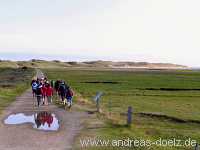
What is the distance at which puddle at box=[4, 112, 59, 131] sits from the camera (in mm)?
21312

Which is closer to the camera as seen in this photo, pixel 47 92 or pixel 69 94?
pixel 69 94

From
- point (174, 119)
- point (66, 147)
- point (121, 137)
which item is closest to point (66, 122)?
point (121, 137)

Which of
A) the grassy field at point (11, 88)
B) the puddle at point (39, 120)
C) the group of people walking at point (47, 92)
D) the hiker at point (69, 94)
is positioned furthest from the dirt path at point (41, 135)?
the grassy field at point (11, 88)

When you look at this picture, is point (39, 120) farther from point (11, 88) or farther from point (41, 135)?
point (11, 88)

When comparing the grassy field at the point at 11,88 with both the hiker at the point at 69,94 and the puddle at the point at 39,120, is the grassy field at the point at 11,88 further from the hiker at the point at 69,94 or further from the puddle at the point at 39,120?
the hiker at the point at 69,94

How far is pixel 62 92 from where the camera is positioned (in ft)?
97.8

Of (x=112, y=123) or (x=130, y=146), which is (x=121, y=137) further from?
(x=112, y=123)

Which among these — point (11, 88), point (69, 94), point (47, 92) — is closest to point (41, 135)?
point (69, 94)

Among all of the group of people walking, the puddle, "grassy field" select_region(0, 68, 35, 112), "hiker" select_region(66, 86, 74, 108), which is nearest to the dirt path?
the puddle

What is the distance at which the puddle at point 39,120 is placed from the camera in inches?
839

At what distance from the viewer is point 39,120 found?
23484 mm

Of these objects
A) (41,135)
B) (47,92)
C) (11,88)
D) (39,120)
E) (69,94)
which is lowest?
(11,88)

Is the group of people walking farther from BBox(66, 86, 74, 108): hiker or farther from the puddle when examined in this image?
the puddle

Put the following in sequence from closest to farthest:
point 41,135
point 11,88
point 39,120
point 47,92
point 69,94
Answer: point 41,135, point 39,120, point 69,94, point 47,92, point 11,88
